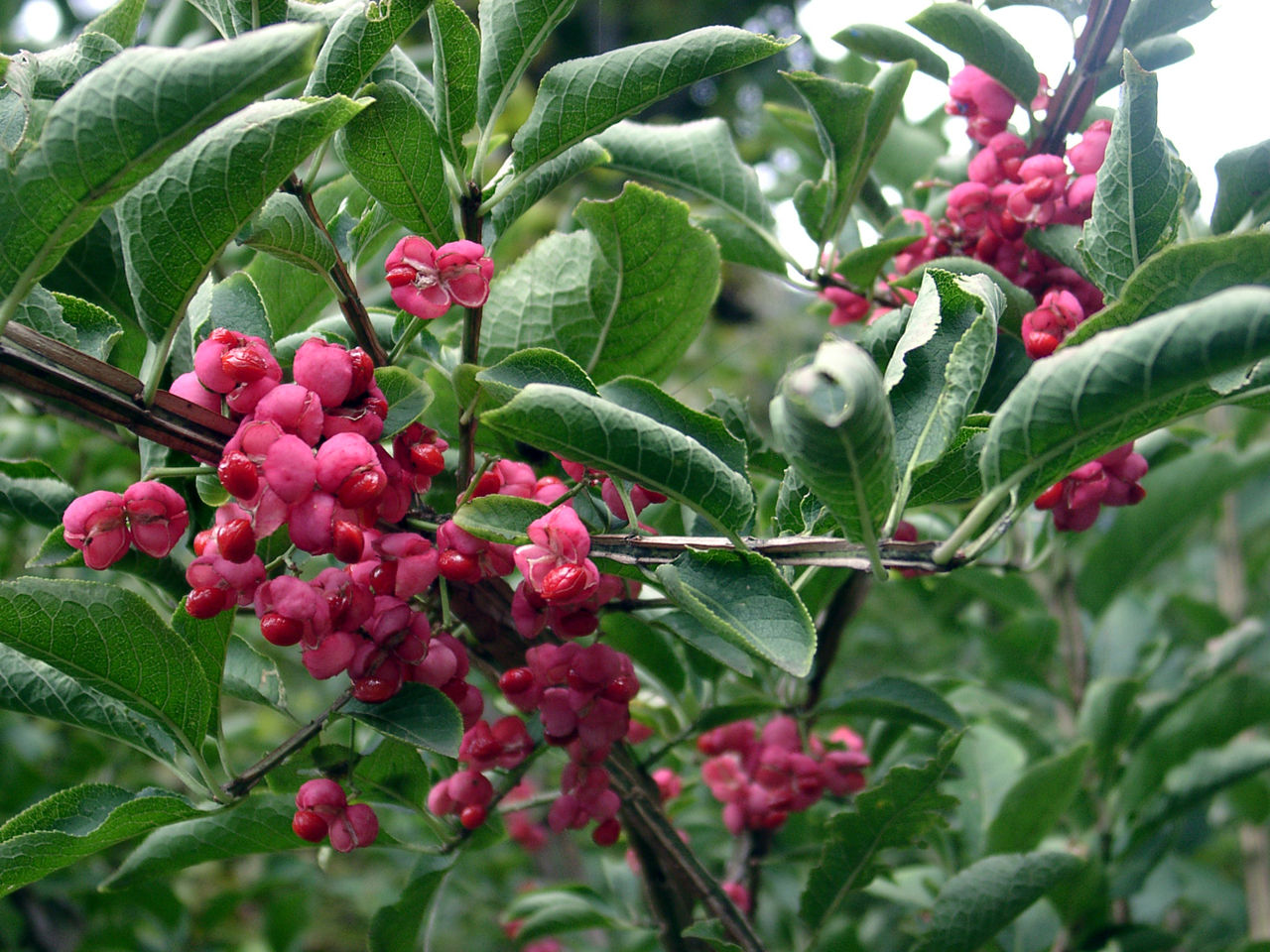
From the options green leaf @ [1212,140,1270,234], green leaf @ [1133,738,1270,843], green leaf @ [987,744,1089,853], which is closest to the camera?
green leaf @ [1212,140,1270,234]

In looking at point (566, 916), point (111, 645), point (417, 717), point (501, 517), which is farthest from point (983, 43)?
point (566, 916)

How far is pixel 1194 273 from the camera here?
49 centimetres

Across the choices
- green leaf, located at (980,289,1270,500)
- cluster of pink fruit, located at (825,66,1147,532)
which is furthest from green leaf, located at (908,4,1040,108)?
green leaf, located at (980,289,1270,500)

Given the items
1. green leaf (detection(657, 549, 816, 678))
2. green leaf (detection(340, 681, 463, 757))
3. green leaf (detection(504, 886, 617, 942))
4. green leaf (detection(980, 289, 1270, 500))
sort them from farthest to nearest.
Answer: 1. green leaf (detection(504, 886, 617, 942))
2. green leaf (detection(340, 681, 463, 757))
3. green leaf (detection(657, 549, 816, 678))
4. green leaf (detection(980, 289, 1270, 500))

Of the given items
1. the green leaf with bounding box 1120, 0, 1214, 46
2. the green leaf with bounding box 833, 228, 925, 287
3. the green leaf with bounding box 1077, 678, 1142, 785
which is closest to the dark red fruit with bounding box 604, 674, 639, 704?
the green leaf with bounding box 833, 228, 925, 287

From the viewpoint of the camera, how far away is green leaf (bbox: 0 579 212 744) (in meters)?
0.59

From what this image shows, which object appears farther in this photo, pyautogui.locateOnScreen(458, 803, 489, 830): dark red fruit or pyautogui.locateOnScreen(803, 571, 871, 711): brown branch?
pyautogui.locateOnScreen(803, 571, 871, 711): brown branch

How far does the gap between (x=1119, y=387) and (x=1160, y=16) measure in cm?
51

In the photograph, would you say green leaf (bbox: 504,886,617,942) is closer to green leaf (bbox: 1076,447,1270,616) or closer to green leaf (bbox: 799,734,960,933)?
green leaf (bbox: 799,734,960,933)

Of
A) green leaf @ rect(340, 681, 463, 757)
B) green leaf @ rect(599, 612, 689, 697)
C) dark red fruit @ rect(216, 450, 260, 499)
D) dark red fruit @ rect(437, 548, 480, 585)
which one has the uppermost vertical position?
dark red fruit @ rect(216, 450, 260, 499)

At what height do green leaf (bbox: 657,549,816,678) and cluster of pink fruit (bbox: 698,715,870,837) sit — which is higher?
green leaf (bbox: 657,549,816,678)

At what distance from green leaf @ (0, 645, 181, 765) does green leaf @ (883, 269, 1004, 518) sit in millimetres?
517

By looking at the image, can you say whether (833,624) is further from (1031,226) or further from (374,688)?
(374,688)

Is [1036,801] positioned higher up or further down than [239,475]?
Result: further down
